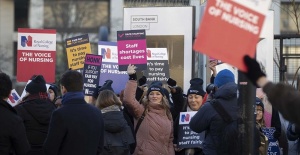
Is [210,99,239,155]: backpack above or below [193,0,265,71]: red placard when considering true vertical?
below

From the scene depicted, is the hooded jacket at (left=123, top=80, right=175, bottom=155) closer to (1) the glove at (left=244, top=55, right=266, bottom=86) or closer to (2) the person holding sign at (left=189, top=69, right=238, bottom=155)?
(2) the person holding sign at (left=189, top=69, right=238, bottom=155)

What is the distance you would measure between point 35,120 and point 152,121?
1899 mm

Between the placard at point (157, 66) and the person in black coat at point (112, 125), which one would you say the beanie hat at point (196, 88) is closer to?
the person in black coat at point (112, 125)

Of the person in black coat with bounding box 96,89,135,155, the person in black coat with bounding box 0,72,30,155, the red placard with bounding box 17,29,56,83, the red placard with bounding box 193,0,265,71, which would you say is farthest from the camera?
the red placard with bounding box 17,29,56,83

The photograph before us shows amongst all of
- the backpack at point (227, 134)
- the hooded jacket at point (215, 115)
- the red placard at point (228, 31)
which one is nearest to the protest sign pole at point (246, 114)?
the backpack at point (227, 134)

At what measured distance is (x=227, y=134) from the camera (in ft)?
28.9

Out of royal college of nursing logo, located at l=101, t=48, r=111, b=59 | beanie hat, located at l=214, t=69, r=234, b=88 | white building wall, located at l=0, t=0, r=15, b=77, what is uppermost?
white building wall, located at l=0, t=0, r=15, b=77

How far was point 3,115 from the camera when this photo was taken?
820cm

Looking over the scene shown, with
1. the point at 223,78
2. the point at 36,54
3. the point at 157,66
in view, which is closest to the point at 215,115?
the point at 223,78

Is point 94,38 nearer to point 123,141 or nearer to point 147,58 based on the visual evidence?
point 147,58

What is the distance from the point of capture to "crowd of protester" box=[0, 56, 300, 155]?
7.91m

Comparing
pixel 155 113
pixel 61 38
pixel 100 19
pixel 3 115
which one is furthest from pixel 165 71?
pixel 100 19

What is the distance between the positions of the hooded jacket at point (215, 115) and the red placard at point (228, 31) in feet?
11.4

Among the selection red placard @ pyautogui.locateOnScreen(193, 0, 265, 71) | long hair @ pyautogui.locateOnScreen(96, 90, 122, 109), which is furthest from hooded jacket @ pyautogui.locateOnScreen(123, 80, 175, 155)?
red placard @ pyautogui.locateOnScreen(193, 0, 265, 71)
